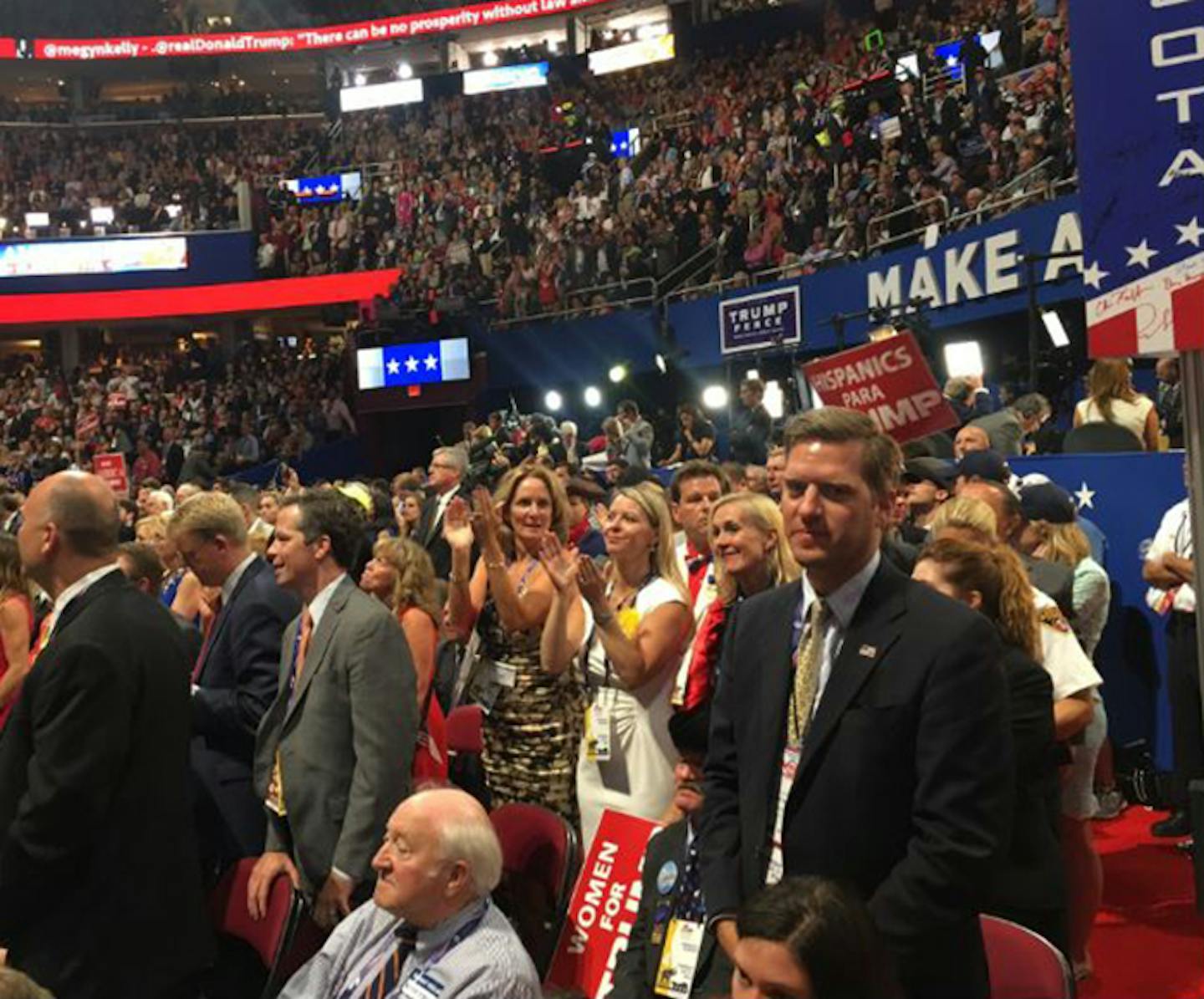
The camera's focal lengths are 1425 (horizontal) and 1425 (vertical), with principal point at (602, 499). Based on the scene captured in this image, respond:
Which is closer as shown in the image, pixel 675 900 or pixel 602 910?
pixel 675 900

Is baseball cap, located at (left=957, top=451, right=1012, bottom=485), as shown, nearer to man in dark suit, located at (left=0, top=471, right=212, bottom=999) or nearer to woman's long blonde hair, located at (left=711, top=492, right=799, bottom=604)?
woman's long blonde hair, located at (left=711, top=492, right=799, bottom=604)

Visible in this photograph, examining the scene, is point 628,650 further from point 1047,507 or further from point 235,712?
point 1047,507

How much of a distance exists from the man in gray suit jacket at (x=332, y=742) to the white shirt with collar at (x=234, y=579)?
1.26 ft

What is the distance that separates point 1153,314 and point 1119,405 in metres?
5.21

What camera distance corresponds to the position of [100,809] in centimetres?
318

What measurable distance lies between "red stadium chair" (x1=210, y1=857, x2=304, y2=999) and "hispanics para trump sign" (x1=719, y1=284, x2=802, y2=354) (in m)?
11.8

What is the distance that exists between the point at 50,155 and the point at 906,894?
116 feet

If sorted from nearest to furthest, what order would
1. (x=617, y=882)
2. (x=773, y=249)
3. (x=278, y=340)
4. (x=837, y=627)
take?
(x=837, y=627) < (x=617, y=882) < (x=773, y=249) < (x=278, y=340)

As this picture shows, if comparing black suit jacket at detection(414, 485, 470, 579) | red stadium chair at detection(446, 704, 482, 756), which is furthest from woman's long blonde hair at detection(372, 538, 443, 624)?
black suit jacket at detection(414, 485, 470, 579)

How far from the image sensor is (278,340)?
32156 millimetres

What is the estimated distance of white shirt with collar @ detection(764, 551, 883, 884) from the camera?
2418 mm

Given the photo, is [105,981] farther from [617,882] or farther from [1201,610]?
[1201,610]

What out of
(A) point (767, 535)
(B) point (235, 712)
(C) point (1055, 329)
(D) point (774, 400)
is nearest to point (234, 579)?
(B) point (235, 712)

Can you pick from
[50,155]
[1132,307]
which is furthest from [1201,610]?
[50,155]
